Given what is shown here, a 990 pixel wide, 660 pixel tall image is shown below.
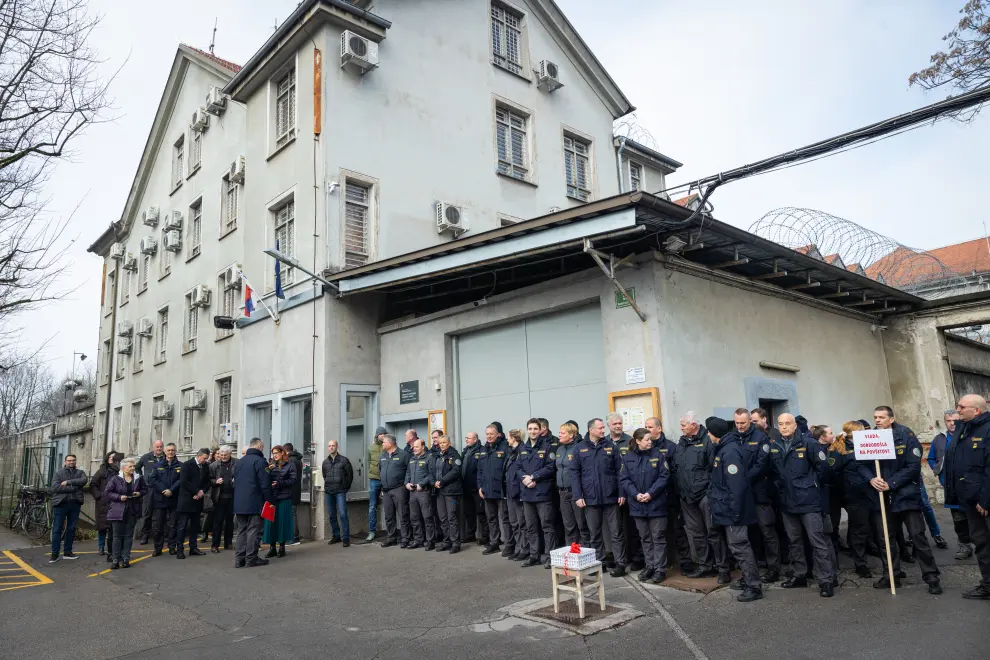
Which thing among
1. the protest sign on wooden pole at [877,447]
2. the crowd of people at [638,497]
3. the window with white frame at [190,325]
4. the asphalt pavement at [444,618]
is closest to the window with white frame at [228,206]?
the window with white frame at [190,325]

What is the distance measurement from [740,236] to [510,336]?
4.63 metres

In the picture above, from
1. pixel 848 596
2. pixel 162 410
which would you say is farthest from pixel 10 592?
pixel 162 410

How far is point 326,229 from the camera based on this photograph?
1498 cm

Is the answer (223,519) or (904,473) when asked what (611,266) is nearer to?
(904,473)

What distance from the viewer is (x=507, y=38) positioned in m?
20.1

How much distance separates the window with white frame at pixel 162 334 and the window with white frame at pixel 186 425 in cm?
308

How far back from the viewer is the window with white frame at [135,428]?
2587 cm

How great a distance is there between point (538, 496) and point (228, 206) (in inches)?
611

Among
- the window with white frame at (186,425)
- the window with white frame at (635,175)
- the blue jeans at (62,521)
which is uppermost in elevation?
the window with white frame at (635,175)

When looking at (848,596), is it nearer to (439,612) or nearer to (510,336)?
(439,612)

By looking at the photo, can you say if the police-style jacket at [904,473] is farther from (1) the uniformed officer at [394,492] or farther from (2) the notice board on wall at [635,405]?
(1) the uniformed officer at [394,492]

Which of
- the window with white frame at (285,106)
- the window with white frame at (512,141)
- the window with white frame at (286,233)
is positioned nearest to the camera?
the window with white frame at (286,233)

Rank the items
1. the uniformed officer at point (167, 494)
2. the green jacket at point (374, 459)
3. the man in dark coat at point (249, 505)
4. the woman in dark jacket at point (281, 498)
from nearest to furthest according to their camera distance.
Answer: the man in dark coat at point (249, 505) → the woman in dark jacket at point (281, 498) → the uniformed officer at point (167, 494) → the green jacket at point (374, 459)

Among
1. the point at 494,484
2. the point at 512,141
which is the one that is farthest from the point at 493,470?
the point at 512,141
